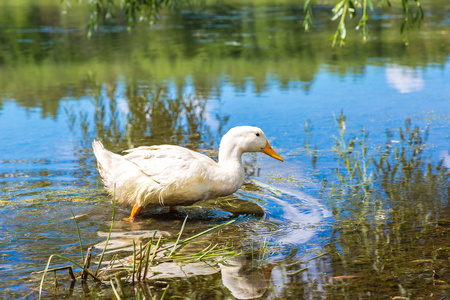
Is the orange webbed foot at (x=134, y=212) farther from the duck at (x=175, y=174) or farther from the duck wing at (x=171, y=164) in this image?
the duck wing at (x=171, y=164)

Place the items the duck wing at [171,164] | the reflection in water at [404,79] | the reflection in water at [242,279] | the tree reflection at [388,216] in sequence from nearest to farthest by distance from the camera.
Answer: the reflection in water at [242,279] < the tree reflection at [388,216] < the duck wing at [171,164] < the reflection in water at [404,79]

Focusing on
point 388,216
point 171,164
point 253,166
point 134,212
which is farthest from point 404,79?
point 134,212

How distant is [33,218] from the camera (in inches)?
230

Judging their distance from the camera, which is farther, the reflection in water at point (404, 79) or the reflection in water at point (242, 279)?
the reflection in water at point (404, 79)

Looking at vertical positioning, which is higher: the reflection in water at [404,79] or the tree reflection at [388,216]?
the reflection in water at [404,79]

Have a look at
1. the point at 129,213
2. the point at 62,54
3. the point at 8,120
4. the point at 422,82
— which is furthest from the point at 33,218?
the point at 62,54

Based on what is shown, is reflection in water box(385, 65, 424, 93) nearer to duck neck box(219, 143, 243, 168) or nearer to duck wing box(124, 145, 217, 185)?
duck neck box(219, 143, 243, 168)

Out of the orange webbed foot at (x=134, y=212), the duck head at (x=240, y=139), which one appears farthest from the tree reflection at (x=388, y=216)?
the orange webbed foot at (x=134, y=212)

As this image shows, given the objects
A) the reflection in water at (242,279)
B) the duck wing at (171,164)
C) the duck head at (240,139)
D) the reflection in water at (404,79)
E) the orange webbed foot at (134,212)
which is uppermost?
the duck head at (240,139)

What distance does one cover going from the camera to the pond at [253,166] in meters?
4.38

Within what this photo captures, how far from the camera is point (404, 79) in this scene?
44.0 feet

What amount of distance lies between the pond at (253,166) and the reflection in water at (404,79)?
0.07 metres

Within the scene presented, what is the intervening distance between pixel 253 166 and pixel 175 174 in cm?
211

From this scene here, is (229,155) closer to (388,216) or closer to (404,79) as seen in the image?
(388,216)
